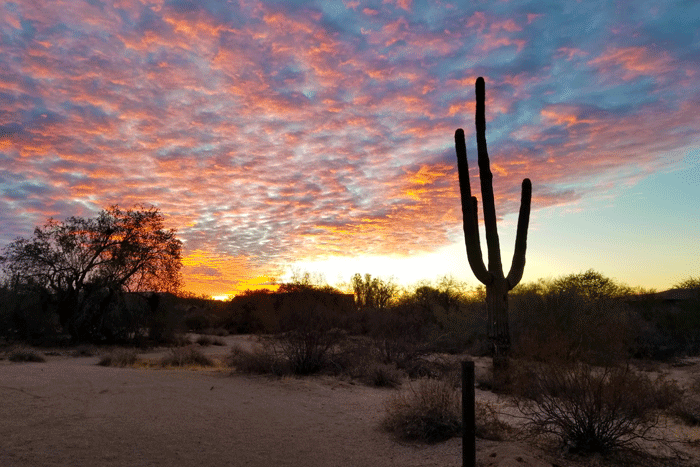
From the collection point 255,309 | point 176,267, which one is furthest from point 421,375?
point 255,309

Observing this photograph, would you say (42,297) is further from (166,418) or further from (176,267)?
(166,418)

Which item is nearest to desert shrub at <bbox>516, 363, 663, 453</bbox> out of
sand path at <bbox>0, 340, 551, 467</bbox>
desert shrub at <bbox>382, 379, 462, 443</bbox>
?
sand path at <bbox>0, 340, 551, 467</bbox>

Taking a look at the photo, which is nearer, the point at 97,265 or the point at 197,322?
the point at 97,265

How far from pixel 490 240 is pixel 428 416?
7073 mm

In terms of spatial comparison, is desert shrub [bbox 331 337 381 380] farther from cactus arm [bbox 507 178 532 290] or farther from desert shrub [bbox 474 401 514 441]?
desert shrub [bbox 474 401 514 441]

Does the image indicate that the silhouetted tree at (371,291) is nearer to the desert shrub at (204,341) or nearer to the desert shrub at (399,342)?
the desert shrub at (204,341)

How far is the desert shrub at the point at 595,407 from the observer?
6.72 m

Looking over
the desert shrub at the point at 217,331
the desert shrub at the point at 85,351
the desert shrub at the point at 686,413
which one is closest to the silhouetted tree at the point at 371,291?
the desert shrub at the point at 217,331

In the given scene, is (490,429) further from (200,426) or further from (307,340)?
(307,340)

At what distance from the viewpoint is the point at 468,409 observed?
16.9 ft

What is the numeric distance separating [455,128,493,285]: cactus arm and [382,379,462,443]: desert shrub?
522 cm

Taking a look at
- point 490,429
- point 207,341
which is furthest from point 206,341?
point 490,429

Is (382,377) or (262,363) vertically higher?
(262,363)

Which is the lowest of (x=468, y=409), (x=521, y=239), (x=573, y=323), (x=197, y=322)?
(x=468, y=409)
